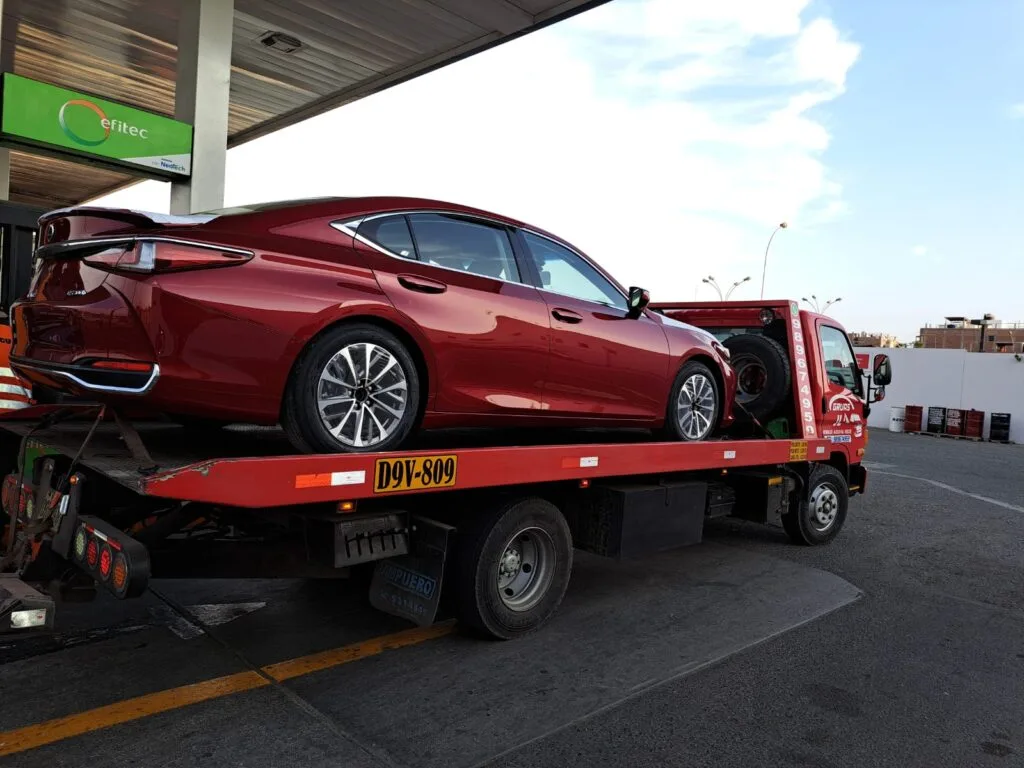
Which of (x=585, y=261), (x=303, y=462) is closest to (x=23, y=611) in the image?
(x=303, y=462)

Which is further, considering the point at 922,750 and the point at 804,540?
the point at 804,540

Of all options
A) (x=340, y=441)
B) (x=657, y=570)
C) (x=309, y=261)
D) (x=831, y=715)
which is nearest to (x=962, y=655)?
(x=831, y=715)

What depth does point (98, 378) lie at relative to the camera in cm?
299

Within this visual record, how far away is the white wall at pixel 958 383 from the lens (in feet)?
71.2

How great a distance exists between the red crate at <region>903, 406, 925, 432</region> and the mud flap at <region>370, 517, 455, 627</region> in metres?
21.8

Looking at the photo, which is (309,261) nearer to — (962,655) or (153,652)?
(153,652)

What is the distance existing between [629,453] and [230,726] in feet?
8.44

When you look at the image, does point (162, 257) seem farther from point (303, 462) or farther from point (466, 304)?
point (466, 304)

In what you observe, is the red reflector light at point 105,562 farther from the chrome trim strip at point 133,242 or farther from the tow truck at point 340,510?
the chrome trim strip at point 133,242

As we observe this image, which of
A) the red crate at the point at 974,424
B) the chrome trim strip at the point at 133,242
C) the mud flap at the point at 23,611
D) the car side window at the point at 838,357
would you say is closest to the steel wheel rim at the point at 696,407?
the car side window at the point at 838,357

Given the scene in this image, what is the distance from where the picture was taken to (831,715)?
3.39 metres

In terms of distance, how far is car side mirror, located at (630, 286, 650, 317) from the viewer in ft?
16.3

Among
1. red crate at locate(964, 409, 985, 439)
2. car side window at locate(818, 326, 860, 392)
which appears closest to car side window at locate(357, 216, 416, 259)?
car side window at locate(818, 326, 860, 392)

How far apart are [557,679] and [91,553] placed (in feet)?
7.06
